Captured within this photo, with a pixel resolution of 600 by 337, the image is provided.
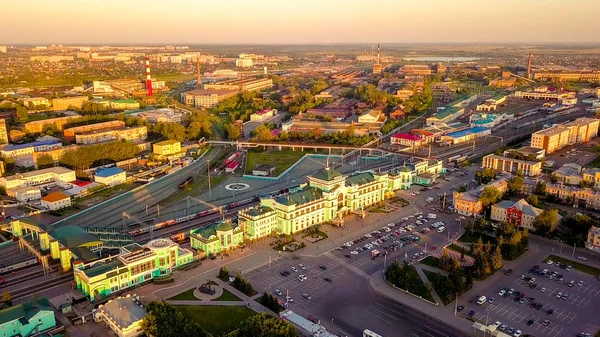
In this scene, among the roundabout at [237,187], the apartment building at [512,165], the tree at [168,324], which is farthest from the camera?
the apartment building at [512,165]

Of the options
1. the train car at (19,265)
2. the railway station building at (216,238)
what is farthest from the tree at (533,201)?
the train car at (19,265)

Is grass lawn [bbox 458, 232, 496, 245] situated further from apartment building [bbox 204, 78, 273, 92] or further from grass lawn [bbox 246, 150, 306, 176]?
apartment building [bbox 204, 78, 273, 92]

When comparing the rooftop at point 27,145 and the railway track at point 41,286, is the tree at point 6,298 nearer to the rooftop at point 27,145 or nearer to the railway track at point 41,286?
the railway track at point 41,286

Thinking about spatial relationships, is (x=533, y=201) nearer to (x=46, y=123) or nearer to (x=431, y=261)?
(x=431, y=261)

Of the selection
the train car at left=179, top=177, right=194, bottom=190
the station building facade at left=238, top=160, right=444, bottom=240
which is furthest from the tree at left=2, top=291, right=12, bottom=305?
A: the train car at left=179, top=177, right=194, bottom=190

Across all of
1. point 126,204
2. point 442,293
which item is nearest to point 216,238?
point 126,204

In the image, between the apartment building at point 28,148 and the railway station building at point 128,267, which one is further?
the apartment building at point 28,148
